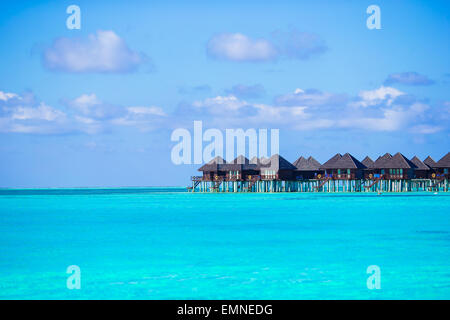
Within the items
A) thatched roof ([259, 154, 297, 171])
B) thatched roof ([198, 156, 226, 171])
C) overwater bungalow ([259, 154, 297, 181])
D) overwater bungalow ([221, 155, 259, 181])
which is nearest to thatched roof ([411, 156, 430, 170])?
overwater bungalow ([259, 154, 297, 181])

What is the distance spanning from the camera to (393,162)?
78938mm

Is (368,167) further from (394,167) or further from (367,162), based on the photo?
(367,162)

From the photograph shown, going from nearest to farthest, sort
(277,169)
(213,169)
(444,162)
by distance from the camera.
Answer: (277,169), (444,162), (213,169)

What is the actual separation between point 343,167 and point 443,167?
15115 millimetres

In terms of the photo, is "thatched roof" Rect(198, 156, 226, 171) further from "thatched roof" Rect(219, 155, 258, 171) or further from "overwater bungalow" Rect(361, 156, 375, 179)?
"overwater bungalow" Rect(361, 156, 375, 179)

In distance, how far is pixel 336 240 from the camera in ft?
81.2

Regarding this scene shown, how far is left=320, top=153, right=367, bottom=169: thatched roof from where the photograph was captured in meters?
79.0

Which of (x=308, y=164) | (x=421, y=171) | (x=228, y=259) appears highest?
(x=308, y=164)

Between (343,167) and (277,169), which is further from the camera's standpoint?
(277,169)

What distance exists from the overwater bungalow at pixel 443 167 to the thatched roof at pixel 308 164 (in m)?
16.0

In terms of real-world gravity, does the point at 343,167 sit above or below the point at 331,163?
below

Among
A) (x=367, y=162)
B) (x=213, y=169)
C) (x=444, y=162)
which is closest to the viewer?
(x=444, y=162)

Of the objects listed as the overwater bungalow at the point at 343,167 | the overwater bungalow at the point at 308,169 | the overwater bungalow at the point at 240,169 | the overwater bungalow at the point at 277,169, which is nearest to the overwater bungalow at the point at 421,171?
the overwater bungalow at the point at 343,167

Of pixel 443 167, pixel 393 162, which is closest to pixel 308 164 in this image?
pixel 393 162
